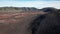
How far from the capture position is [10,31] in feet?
2.16

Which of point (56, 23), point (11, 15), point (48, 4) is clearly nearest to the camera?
point (56, 23)

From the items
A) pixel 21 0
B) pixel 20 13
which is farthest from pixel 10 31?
pixel 21 0

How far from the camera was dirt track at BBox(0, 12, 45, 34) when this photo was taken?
66 cm

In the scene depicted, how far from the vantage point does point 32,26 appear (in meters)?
0.65

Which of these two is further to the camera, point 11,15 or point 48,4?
point 48,4

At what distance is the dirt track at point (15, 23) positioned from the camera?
25.9 inches

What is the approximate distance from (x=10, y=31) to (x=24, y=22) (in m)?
0.09

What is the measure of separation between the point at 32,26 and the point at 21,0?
0.44 meters

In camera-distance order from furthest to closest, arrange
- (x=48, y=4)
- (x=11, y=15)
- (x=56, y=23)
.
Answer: (x=48, y=4), (x=11, y=15), (x=56, y=23)

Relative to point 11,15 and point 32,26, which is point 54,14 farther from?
point 11,15

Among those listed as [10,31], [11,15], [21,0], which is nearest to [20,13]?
[11,15]

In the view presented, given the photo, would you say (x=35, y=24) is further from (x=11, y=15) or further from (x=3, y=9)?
(x=3, y=9)

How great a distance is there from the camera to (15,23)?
27.0 inches

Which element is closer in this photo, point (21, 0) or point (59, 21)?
point (59, 21)
